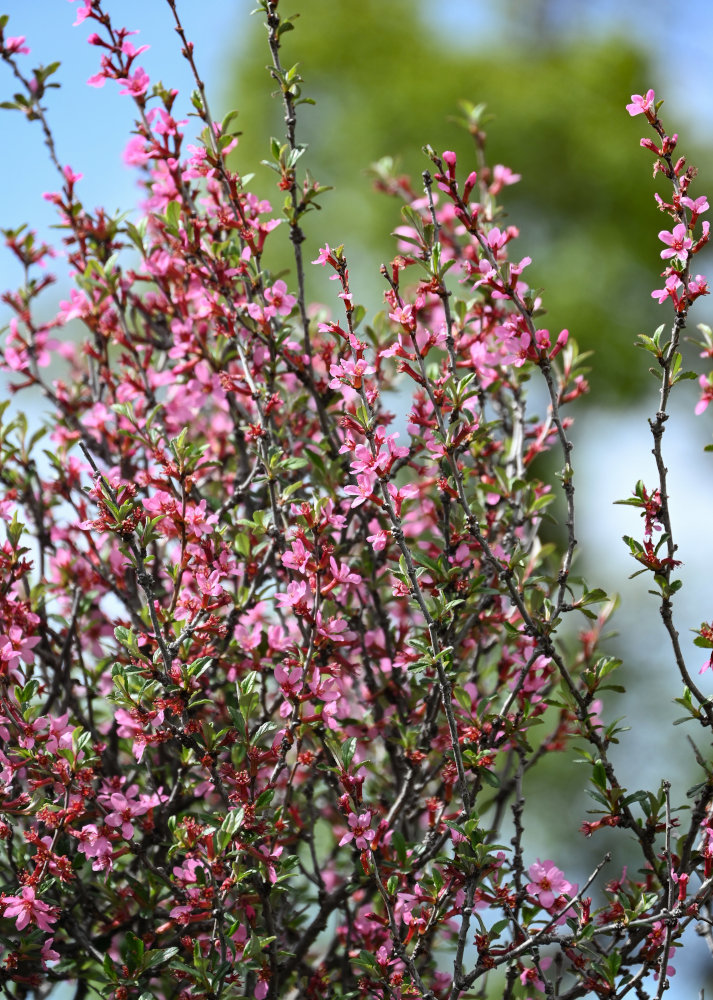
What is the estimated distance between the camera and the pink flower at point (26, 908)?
129 cm

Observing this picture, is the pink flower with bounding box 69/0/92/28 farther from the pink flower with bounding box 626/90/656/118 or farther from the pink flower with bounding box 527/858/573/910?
the pink flower with bounding box 527/858/573/910

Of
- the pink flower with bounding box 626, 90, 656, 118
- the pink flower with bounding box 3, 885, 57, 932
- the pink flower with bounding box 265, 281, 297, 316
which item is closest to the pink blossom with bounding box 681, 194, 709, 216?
the pink flower with bounding box 626, 90, 656, 118

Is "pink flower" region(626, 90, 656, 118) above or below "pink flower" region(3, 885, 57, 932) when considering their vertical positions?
above

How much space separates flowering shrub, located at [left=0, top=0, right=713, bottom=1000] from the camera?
1329mm

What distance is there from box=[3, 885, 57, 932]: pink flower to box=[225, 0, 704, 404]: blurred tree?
9051 mm

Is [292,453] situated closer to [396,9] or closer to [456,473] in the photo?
[456,473]

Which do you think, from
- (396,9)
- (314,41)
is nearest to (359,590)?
(314,41)

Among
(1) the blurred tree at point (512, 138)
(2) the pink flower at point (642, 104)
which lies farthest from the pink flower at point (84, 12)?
(1) the blurred tree at point (512, 138)

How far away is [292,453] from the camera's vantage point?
1.81 m

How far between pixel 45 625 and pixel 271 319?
0.71 meters

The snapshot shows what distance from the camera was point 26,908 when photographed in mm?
1306

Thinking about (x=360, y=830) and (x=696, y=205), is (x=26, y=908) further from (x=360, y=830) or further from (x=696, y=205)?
(x=696, y=205)

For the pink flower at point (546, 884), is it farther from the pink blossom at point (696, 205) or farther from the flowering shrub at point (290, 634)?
the pink blossom at point (696, 205)

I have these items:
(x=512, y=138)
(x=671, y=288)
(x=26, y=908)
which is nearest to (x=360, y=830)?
(x=26, y=908)
